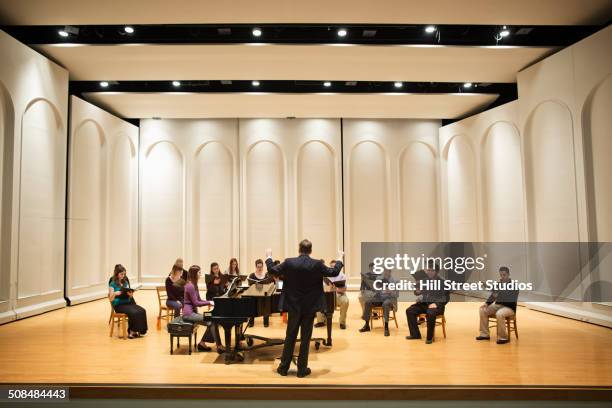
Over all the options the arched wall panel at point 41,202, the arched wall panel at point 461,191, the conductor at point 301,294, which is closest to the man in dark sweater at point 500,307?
the conductor at point 301,294

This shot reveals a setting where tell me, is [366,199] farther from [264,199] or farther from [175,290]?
[175,290]

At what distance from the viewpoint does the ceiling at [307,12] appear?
21.2 ft

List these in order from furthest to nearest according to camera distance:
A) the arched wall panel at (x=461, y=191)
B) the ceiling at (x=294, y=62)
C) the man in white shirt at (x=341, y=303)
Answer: the arched wall panel at (x=461, y=191) < the ceiling at (x=294, y=62) < the man in white shirt at (x=341, y=303)

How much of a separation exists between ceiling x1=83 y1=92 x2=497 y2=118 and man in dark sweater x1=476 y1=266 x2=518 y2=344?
215 inches

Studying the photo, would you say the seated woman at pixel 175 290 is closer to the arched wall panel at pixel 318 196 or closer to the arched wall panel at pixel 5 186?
the arched wall panel at pixel 5 186

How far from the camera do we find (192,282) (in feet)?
20.0

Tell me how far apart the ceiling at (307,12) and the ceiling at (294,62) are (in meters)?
0.88

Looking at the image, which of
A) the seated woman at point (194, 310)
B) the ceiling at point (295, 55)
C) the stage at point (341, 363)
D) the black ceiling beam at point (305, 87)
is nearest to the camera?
the stage at point (341, 363)

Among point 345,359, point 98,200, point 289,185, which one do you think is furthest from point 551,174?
point 98,200

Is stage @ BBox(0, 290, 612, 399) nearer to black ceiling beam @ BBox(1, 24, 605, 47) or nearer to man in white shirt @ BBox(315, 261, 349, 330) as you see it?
man in white shirt @ BBox(315, 261, 349, 330)

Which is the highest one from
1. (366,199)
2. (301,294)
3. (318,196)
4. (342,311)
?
(318,196)

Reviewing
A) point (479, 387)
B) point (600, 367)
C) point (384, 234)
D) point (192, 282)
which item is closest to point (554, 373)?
point (600, 367)

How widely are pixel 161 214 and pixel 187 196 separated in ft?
2.91

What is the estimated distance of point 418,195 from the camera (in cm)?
1250
